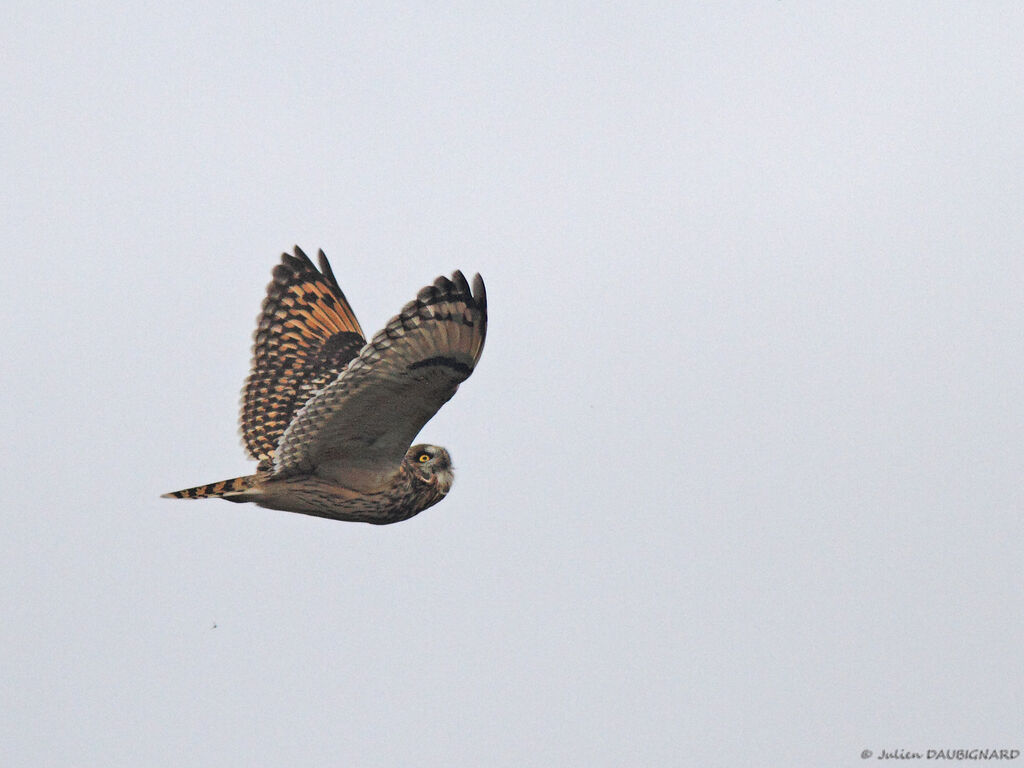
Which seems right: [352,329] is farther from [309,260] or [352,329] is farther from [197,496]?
[197,496]

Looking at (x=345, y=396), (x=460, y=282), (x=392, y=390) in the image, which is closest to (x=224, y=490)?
(x=345, y=396)

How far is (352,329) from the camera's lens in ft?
38.0

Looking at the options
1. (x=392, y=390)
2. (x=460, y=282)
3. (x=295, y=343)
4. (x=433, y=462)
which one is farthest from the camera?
(x=295, y=343)

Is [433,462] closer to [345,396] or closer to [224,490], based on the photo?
[224,490]

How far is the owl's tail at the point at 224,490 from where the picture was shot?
9555 mm

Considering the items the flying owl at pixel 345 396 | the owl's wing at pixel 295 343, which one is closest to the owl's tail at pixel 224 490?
the flying owl at pixel 345 396

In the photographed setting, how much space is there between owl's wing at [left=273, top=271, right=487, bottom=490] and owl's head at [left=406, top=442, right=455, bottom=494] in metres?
0.94

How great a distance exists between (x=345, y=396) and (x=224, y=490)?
5.67ft

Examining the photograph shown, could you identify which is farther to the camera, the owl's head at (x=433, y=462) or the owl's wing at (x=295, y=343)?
the owl's wing at (x=295, y=343)

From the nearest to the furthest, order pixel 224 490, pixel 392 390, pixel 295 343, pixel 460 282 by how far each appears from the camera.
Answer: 1. pixel 460 282
2. pixel 392 390
3. pixel 224 490
4. pixel 295 343

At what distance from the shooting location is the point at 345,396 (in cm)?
852

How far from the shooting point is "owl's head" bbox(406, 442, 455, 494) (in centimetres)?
1058

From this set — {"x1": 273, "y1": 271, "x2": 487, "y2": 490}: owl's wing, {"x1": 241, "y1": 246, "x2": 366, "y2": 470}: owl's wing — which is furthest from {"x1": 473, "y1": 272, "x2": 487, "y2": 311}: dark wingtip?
{"x1": 241, "y1": 246, "x2": 366, "y2": 470}: owl's wing

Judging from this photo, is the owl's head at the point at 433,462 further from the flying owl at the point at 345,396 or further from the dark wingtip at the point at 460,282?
the dark wingtip at the point at 460,282
